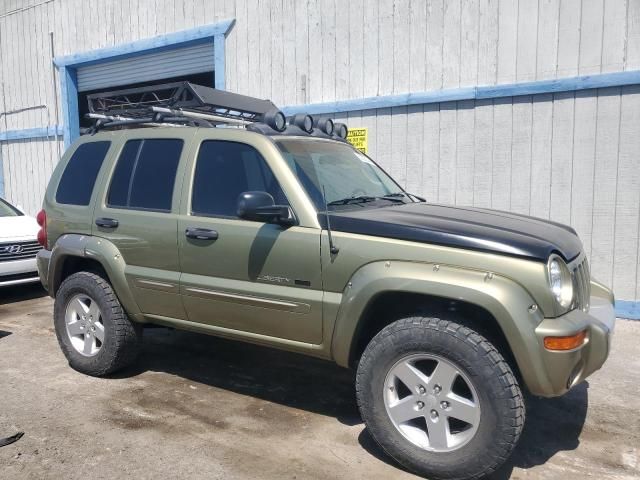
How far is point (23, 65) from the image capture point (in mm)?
12852

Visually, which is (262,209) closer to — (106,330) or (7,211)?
(106,330)

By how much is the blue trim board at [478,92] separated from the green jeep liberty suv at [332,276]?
2.83 m

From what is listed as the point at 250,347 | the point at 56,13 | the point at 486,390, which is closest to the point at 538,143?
the point at 250,347

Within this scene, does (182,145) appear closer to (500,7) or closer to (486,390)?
(486,390)

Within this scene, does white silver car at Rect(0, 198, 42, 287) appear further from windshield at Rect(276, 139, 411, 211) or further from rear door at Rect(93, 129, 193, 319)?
windshield at Rect(276, 139, 411, 211)

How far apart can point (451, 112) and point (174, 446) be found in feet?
17.9

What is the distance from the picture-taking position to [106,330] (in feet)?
15.1

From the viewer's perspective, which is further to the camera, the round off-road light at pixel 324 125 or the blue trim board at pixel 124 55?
the blue trim board at pixel 124 55

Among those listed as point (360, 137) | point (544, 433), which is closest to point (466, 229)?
point (544, 433)

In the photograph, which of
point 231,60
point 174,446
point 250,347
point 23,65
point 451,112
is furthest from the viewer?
point 23,65

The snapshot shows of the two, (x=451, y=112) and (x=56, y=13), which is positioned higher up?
(x=56, y=13)

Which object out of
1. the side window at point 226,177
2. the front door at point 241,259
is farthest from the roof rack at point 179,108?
the front door at point 241,259

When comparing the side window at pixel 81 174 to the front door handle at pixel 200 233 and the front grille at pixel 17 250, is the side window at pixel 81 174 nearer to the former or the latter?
the front door handle at pixel 200 233

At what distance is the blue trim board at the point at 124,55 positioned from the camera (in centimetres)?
950
